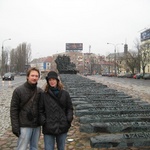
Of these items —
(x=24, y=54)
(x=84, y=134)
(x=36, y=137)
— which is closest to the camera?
(x=36, y=137)

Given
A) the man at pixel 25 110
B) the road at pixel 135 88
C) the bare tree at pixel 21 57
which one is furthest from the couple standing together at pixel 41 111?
the bare tree at pixel 21 57

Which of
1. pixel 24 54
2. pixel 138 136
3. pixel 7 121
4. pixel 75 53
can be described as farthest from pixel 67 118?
pixel 75 53

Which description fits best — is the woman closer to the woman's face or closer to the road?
the woman's face

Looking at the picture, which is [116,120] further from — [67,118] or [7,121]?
[7,121]

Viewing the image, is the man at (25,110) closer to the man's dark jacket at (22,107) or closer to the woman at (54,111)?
the man's dark jacket at (22,107)

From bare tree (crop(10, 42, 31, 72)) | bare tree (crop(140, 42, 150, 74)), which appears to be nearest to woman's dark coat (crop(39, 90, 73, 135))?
bare tree (crop(140, 42, 150, 74))

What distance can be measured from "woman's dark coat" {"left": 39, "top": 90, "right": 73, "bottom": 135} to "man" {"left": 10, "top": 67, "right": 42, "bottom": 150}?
5.2 inches

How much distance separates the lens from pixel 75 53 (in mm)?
129125

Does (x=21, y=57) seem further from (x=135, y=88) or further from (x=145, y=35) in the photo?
(x=135, y=88)

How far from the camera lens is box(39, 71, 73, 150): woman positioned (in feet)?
12.3

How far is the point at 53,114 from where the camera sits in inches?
148

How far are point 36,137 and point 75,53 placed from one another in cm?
12569

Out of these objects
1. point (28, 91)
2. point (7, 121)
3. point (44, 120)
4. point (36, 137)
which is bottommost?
point (7, 121)

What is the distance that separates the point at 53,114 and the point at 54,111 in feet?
0.16
